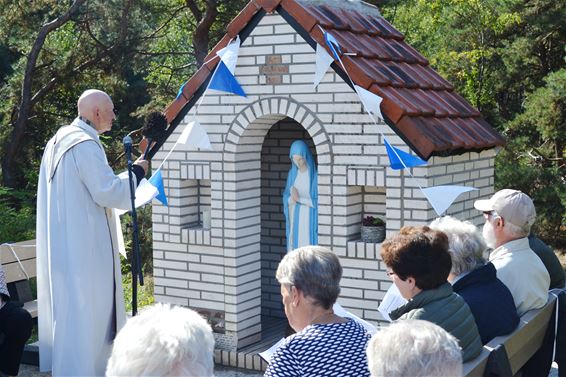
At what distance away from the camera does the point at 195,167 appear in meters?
7.54

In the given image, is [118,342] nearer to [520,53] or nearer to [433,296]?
[433,296]

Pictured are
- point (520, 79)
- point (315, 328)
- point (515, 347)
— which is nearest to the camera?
point (315, 328)

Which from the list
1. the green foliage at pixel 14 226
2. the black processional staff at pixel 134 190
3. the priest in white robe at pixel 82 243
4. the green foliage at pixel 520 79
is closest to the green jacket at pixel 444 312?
the black processional staff at pixel 134 190

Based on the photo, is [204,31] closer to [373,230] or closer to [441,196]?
[373,230]

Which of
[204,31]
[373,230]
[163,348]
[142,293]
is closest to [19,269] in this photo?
[373,230]

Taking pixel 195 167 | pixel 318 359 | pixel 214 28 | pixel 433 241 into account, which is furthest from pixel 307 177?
pixel 214 28

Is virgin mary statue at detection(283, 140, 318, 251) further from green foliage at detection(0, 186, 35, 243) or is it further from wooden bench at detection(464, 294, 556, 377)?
green foliage at detection(0, 186, 35, 243)

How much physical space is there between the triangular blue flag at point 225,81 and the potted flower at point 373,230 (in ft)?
5.42

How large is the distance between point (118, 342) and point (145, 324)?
105 mm

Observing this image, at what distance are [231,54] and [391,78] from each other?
1479 mm

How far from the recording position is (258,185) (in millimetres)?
7703

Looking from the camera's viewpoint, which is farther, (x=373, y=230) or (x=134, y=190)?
(x=373, y=230)

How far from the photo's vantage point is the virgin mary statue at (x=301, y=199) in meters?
7.42

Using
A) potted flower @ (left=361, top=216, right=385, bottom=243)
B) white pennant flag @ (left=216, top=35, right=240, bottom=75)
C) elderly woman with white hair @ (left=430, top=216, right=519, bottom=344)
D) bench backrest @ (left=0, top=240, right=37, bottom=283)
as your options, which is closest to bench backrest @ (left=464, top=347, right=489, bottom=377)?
elderly woman with white hair @ (left=430, top=216, right=519, bottom=344)
